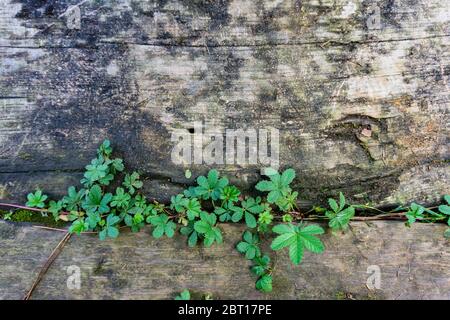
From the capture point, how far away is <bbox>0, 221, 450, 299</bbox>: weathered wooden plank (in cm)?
255

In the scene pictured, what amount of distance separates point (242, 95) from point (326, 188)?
84cm

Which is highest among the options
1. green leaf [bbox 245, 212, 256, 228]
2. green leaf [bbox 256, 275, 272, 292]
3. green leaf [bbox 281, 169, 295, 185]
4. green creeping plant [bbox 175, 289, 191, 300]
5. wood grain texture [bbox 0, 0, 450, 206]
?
wood grain texture [bbox 0, 0, 450, 206]

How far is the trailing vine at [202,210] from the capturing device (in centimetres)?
254

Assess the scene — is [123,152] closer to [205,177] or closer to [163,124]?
[163,124]

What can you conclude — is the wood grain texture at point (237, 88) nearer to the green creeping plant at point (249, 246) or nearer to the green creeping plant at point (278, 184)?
the green creeping plant at point (278, 184)

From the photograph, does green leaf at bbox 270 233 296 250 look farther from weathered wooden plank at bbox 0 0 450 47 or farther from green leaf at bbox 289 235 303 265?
weathered wooden plank at bbox 0 0 450 47

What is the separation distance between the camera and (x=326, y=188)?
2.72 metres

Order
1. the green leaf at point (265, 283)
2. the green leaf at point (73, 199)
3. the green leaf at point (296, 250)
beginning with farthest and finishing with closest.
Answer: the green leaf at point (73, 199) < the green leaf at point (265, 283) < the green leaf at point (296, 250)

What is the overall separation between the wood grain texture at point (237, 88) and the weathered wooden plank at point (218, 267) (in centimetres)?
31

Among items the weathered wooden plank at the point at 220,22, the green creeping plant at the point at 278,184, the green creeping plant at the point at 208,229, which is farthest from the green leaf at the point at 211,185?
the weathered wooden plank at the point at 220,22

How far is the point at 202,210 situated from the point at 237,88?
84cm

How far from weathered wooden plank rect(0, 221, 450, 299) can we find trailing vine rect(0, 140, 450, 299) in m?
0.08

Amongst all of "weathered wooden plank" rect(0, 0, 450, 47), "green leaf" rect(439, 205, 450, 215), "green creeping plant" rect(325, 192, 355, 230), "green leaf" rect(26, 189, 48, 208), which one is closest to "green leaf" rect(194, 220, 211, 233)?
"green creeping plant" rect(325, 192, 355, 230)

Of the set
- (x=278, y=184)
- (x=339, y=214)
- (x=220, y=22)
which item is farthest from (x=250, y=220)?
(x=220, y=22)
